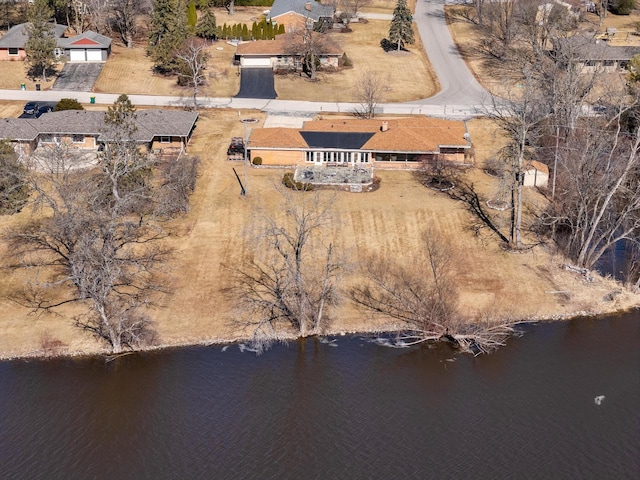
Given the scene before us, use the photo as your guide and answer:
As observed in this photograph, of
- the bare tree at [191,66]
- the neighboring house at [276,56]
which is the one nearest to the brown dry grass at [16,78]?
the bare tree at [191,66]

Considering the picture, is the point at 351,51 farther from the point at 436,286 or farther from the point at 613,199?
the point at 436,286

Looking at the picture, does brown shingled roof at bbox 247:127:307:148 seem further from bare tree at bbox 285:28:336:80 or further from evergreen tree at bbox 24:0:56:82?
evergreen tree at bbox 24:0:56:82

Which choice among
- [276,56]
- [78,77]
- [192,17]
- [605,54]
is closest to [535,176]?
[605,54]

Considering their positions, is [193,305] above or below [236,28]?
below

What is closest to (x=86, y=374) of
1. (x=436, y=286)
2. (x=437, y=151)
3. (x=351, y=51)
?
(x=436, y=286)

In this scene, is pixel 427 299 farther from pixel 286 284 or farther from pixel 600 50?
pixel 600 50

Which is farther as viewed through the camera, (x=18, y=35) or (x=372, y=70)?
(x=18, y=35)
